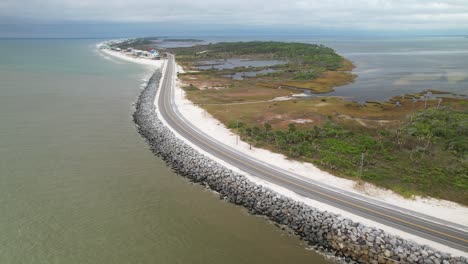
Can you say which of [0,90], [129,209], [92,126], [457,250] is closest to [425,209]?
[457,250]

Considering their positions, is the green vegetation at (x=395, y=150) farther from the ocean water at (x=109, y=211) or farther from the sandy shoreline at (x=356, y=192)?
the ocean water at (x=109, y=211)

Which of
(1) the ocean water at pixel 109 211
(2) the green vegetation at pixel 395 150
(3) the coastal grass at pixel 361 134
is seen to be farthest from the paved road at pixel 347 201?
(1) the ocean water at pixel 109 211

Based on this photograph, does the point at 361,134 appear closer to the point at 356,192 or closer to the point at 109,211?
the point at 356,192

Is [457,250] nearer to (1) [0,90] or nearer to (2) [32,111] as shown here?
(2) [32,111]

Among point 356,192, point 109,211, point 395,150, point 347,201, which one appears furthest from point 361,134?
point 109,211

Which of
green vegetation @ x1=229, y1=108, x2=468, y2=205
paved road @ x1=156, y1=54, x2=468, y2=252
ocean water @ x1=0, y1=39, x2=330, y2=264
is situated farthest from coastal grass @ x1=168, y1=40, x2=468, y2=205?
ocean water @ x1=0, y1=39, x2=330, y2=264
